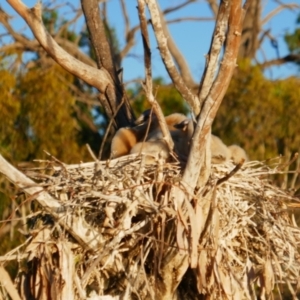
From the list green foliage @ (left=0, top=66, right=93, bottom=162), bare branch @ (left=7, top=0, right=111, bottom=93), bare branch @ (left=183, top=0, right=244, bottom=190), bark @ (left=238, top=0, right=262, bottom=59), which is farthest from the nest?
bark @ (left=238, top=0, right=262, bottom=59)

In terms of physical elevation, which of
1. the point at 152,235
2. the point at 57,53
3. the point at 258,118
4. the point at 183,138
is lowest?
the point at 152,235

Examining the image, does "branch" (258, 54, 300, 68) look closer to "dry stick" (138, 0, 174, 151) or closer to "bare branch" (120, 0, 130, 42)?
"bare branch" (120, 0, 130, 42)

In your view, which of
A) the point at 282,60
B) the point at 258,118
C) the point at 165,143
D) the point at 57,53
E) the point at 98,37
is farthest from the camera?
the point at 282,60

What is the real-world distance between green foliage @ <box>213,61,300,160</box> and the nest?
35.2ft

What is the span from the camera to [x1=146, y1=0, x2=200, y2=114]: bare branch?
18.8 ft

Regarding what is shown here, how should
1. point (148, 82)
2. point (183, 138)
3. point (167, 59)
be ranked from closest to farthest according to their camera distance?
point (148, 82) < point (167, 59) < point (183, 138)

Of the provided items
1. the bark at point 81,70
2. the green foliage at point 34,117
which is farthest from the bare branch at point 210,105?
the green foliage at point 34,117

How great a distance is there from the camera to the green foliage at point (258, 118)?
16.8 m

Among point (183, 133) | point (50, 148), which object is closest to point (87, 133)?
point (50, 148)

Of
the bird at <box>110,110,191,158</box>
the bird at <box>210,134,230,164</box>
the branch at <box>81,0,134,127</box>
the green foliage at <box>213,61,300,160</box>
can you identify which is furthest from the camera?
the green foliage at <box>213,61,300,160</box>

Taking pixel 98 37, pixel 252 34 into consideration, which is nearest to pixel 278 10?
pixel 252 34

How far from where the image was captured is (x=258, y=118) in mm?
17016

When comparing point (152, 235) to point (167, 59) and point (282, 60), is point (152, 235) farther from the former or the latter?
point (282, 60)

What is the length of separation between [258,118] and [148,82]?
11.5m
